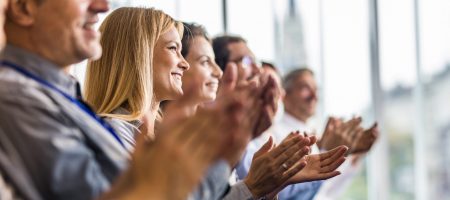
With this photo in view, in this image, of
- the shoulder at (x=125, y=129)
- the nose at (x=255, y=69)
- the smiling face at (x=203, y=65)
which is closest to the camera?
the shoulder at (x=125, y=129)

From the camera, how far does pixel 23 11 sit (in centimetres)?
158

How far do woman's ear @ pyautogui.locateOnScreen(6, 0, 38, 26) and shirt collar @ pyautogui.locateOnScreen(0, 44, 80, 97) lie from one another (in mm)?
50

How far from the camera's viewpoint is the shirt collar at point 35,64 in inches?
61.1

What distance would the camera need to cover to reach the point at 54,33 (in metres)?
1.57

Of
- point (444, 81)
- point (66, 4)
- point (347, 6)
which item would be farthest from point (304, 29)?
point (66, 4)

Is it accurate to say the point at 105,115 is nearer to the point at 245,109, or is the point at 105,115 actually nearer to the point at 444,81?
the point at 245,109

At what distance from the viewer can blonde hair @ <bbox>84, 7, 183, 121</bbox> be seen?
2.41 meters

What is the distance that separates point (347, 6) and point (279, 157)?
393cm

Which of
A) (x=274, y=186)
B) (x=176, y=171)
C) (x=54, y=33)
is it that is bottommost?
(x=274, y=186)

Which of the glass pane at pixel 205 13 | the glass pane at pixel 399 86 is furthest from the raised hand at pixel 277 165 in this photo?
the glass pane at pixel 399 86

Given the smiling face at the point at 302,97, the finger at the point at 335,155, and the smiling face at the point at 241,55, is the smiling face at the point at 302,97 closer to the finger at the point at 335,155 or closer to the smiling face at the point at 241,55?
the smiling face at the point at 241,55

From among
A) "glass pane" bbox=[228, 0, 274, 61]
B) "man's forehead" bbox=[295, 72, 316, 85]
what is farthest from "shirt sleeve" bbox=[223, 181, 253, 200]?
"glass pane" bbox=[228, 0, 274, 61]

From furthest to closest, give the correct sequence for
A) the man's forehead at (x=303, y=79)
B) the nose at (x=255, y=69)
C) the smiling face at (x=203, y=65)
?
the man's forehead at (x=303, y=79)
the nose at (x=255, y=69)
the smiling face at (x=203, y=65)

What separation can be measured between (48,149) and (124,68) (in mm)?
1031
